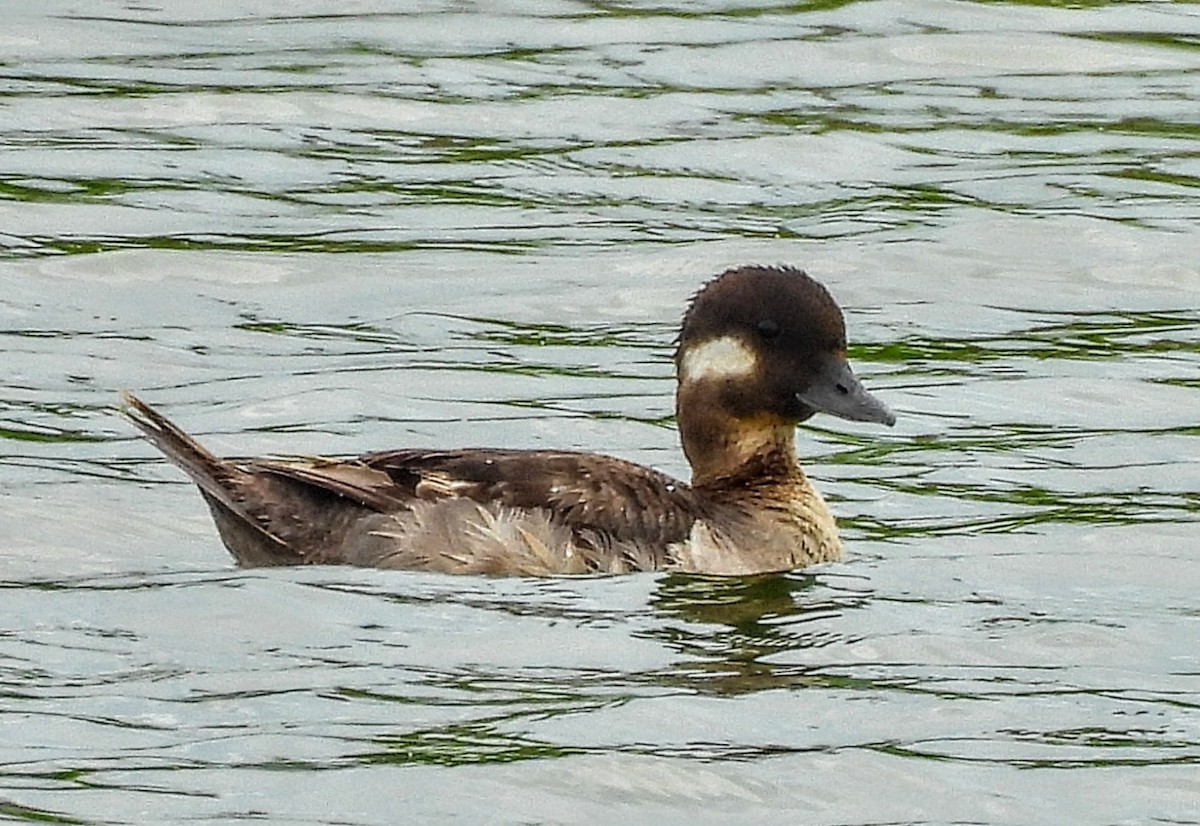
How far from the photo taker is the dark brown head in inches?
Answer: 467

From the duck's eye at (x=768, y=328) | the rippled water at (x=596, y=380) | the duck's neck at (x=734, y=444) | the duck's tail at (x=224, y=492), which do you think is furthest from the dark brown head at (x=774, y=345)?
the duck's tail at (x=224, y=492)

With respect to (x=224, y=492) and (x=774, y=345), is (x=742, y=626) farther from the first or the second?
(x=224, y=492)

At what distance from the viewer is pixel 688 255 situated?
53.4 ft

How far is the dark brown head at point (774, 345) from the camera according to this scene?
11859 millimetres

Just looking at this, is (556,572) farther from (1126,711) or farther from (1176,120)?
(1176,120)

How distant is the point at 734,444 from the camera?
40.1 ft

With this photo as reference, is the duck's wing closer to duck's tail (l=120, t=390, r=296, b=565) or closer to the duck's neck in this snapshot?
duck's tail (l=120, t=390, r=296, b=565)

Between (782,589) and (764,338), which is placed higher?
(764,338)

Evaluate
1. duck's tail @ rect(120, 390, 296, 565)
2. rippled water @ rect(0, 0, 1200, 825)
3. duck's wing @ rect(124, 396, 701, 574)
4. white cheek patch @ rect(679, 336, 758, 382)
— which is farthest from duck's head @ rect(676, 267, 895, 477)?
duck's tail @ rect(120, 390, 296, 565)

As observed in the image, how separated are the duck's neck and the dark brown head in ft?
0.41

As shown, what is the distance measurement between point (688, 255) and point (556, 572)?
5.10 meters

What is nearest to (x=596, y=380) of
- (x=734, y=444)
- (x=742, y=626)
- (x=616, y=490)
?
(x=734, y=444)

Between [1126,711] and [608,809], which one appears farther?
[1126,711]

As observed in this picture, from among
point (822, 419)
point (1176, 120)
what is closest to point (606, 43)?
point (1176, 120)
